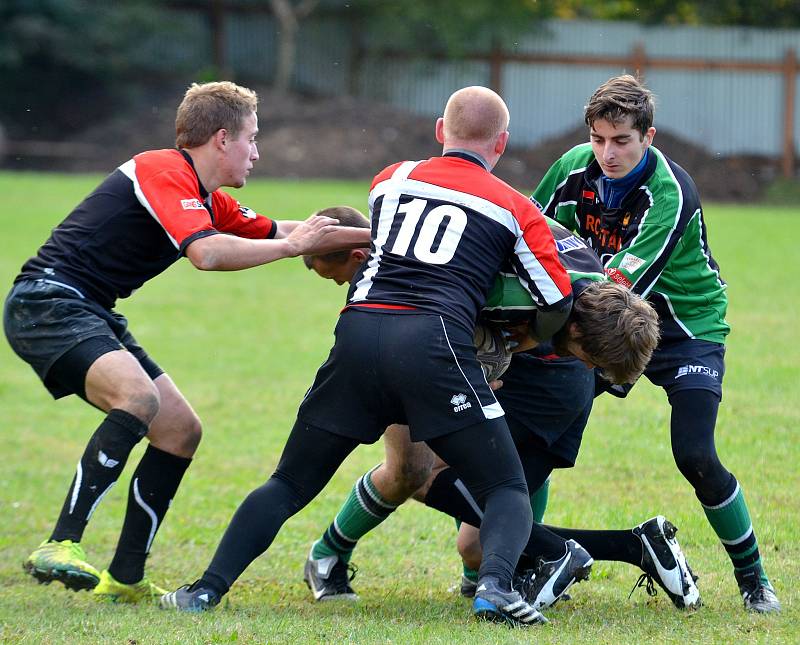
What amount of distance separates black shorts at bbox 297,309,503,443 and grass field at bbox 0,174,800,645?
753 mm

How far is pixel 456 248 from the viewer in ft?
14.1

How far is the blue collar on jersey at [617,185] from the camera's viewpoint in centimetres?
507

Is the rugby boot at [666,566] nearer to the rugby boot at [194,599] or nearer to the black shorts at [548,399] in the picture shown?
the black shorts at [548,399]

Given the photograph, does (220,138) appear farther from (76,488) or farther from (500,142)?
(76,488)

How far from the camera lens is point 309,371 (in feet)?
35.7

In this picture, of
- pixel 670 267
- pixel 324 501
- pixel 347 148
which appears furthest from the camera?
pixel 347 148

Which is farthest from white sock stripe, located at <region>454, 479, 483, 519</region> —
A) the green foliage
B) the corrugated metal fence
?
the green foliage

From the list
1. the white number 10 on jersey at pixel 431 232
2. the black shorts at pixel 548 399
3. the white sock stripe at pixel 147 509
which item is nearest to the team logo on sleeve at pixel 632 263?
the black shorts at pixel 548 399

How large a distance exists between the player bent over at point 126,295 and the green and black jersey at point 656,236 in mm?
1121

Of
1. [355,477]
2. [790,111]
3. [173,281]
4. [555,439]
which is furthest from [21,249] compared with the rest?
[790,111]

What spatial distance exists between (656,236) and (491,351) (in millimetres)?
902

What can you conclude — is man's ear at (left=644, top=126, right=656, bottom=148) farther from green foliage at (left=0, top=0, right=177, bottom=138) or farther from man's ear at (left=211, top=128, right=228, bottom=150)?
green foliage at (left=0, top=0, right=177, bottom=138)

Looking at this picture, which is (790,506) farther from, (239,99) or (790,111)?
(790,111)

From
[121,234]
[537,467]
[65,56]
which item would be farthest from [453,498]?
[65,56]
